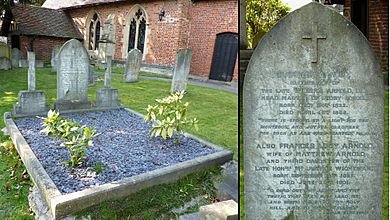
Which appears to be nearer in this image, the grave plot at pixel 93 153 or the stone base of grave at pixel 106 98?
the grave plot at pixel 93 153

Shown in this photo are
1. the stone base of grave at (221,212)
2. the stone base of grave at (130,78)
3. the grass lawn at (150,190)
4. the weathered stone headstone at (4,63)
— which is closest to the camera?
the stone base of grave at (221,212)

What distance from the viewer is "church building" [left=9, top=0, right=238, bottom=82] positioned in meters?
18.0

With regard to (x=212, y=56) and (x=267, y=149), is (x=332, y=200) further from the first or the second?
(x=212, y=56)

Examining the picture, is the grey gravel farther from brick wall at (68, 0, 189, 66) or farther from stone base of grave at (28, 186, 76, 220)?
brick wall at (68, 0, 189, 66)

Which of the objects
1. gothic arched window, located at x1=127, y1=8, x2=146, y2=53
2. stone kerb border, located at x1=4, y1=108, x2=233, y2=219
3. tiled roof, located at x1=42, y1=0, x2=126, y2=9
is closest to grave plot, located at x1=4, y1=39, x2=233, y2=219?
stone kerb border, located at x1=4, y1=108, x2=233, y2=219

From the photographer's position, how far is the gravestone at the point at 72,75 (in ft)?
25.0

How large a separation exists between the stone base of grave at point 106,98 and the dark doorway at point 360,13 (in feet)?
27.2

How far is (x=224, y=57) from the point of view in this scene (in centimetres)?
1788

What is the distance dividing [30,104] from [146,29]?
14.7m

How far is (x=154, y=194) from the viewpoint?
3.86 metres

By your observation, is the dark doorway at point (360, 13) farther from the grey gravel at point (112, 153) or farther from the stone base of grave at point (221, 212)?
the stone base of grave at point (221, 212)

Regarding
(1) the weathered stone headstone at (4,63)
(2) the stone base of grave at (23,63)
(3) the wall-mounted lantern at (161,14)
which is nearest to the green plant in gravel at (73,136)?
(1) the weathered stone headstone at (4,63)

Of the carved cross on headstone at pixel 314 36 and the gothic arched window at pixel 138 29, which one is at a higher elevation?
the gothic arched window at pixel 138 29

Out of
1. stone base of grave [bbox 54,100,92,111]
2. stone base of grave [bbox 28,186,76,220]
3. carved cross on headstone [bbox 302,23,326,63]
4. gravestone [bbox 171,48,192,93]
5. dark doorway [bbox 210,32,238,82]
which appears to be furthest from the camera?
dark doorway [bbox 210,32,238,82]
